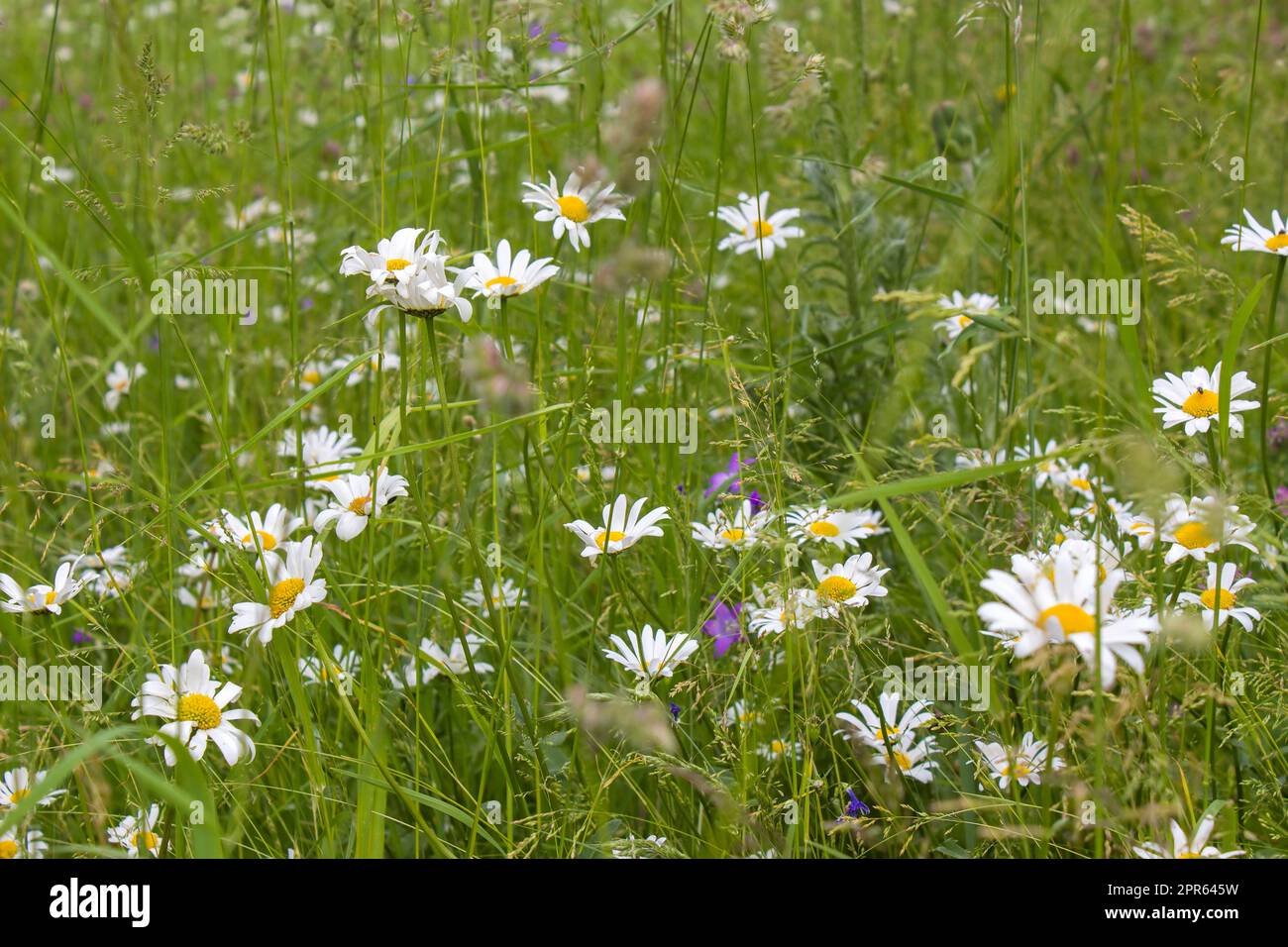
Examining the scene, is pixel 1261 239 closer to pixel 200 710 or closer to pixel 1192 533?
pixel 1192 533

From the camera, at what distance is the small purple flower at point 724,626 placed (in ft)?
4.79

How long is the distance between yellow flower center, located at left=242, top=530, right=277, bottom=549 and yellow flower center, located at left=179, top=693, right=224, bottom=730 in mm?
213

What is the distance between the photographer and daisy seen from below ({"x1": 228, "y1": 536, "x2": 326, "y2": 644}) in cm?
118

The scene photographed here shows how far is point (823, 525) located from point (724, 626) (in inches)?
8.9

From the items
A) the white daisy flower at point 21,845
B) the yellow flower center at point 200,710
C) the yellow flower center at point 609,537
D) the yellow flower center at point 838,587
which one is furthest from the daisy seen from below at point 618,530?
the white daisy flower at point 21,845

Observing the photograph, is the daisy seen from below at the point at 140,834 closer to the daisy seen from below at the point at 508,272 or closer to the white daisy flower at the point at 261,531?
the white daisy flower at the point at 261,531

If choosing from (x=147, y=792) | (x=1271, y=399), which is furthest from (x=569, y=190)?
(x=1271, y=399)

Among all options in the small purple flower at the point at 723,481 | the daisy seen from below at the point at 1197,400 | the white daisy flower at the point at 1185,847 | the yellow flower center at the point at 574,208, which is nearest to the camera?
the white daisy flower at the point at 1185,847

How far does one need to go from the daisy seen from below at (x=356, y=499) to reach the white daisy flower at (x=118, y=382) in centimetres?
98

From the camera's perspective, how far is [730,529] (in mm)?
1386

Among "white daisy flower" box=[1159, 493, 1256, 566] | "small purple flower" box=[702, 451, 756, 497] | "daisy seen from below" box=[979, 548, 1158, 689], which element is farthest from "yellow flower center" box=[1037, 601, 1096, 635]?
"small purple flower" box=[702, 451, 756, 497]

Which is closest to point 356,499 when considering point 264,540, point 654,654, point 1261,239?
Answer: point 264,540
